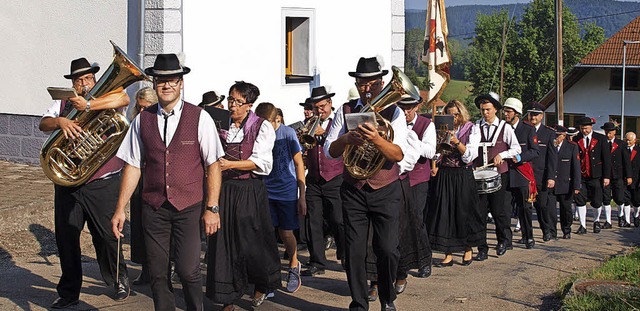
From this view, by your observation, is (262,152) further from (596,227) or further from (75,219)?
(596,227)

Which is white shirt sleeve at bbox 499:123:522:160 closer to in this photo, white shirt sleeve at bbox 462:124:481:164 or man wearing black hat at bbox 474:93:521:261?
man wearing black hat at bbox 474:93:521:261

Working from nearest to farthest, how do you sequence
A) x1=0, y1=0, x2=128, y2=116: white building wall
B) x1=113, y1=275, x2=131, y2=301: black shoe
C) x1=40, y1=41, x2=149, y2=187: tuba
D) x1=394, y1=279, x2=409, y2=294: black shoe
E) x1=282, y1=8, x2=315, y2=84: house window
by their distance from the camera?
x1=40, y1=41, x2=149, y2=187: tuba < x1=113, y1=275, x2=131, y2=301: black shoe < x1=394, y1=279, x2=409, y2=294: black shoe < x1=0, y1=0, x2=128, y2=116: white building wall < x1=282, y1=8, x2=315, y2=84: house window

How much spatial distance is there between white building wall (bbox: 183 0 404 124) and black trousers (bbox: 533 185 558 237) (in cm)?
436

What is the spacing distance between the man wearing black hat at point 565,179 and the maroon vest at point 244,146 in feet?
22.6

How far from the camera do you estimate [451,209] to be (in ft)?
35.7

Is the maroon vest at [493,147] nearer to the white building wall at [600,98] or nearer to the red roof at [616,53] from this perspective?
the red roof at [616,53]

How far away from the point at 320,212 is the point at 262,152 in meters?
2.38

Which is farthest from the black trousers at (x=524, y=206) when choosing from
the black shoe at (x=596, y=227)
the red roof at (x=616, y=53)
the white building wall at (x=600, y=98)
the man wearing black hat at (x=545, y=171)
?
the white building wall at (x=600, y=98)

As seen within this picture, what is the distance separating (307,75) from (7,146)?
4.83 m

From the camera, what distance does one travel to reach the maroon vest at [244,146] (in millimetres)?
8086

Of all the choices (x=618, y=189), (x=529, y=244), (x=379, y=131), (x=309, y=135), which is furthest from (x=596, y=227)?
(x=379, y=131)

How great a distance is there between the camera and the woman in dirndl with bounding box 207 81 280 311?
8031mm

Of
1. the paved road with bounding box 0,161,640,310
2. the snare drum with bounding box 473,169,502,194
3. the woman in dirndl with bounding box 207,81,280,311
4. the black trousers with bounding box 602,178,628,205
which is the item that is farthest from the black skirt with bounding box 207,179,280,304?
the black trousers with bounding box 602,178,628,205

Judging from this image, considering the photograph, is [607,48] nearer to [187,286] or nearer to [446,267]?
[446,267]
